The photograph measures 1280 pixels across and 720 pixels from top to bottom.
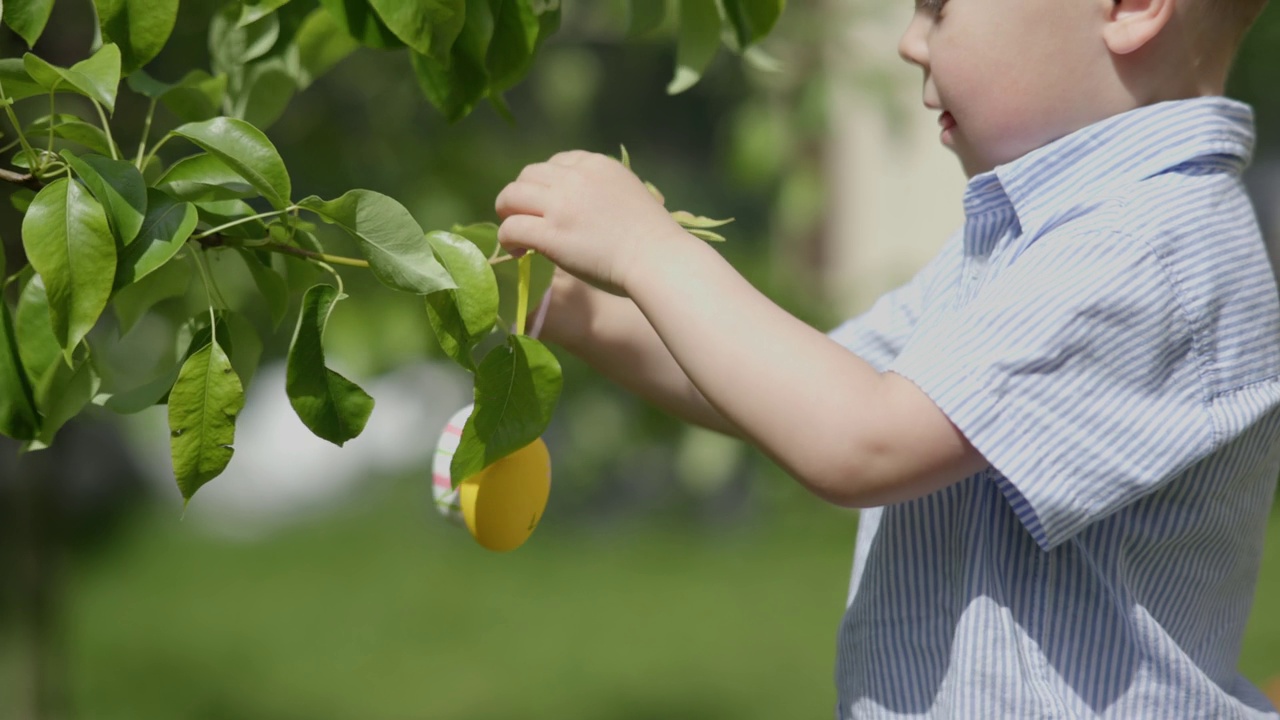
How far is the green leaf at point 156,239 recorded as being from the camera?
0.69 metres

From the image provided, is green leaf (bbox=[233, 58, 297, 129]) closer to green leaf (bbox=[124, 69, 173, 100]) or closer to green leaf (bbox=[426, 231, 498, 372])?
green leaf (bbox=[124, 69, 173, 100])

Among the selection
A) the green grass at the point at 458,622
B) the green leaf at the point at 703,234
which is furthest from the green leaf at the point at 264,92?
the green grass at the point at 458,622

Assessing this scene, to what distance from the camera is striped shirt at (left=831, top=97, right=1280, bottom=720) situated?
851 millimetres

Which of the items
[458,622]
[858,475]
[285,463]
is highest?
[858,475]

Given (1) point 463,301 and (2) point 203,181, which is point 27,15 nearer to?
(2) point 203,181

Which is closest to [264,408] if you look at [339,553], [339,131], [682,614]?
[339,553]

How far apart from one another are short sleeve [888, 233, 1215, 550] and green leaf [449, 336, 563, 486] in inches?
9.6

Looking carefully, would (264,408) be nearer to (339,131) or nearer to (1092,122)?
(339,131)

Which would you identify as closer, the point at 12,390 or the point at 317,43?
the point at 12,390

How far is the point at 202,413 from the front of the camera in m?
0.72

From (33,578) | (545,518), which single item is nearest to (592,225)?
(33,578)

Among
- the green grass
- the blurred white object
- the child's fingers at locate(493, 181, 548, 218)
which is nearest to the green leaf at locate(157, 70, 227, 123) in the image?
the child's fingers at locate(493, 181, 548, 218)

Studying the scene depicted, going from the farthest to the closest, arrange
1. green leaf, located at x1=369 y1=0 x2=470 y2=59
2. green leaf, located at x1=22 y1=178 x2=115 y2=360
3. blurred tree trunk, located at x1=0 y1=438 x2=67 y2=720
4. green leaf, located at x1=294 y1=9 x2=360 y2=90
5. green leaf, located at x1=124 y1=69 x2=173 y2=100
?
blurred tree trunk, located at x1=0 y1=438 x2=67 y2=720, green leaf, located at x1=294 y1=9 x2=360 y2=90, green leaf, located at x1=124 y1=69 x2=173 y2=100, green leaf, located at x1=369 y1=0 x2=470 y2=59, green leaf, located at x1=22 y1=178 x2=115 y2=360

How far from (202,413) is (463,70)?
0.98 ft
